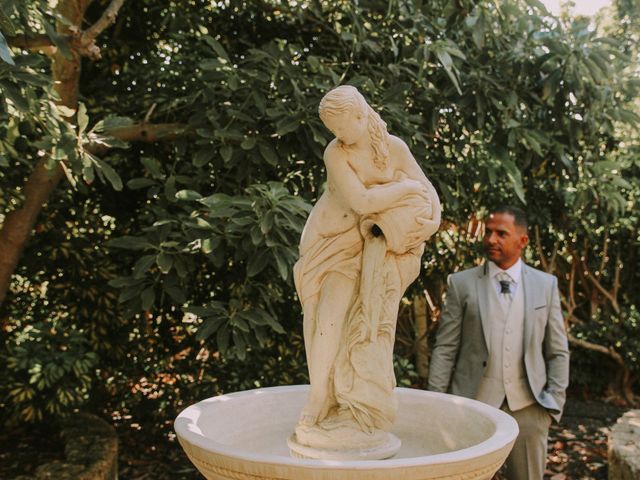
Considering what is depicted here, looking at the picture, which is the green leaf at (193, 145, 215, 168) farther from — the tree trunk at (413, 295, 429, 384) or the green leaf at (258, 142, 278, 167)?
the tree trunk at (413, 295, 429, 384)

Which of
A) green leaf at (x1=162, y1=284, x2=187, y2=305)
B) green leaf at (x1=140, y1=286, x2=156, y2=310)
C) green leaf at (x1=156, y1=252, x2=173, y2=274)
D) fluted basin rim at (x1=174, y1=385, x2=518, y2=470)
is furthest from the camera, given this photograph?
green leaf at (x1=162, y1=284, x2=187, y2=305)

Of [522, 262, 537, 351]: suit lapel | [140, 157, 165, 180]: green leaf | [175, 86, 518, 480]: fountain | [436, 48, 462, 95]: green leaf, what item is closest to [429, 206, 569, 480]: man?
[522, 262, 537, 351]: suit lapel

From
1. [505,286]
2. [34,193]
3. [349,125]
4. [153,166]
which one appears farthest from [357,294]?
[34,193]

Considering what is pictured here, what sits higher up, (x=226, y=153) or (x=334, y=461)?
(x=226, y=153)

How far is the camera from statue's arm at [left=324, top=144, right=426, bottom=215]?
2.87 m

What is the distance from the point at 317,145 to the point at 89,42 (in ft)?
4.69

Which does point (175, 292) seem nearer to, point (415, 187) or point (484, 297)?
point (484, 297)

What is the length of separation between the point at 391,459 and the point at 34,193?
323 cm

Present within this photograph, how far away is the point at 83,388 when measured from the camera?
5.60m

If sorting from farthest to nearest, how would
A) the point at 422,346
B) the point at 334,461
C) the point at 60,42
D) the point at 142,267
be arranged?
1. the point at 422,346
2. the point at 142,267
3. the point at 60,42
4. the point at 334,461

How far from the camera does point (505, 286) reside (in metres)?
4.27

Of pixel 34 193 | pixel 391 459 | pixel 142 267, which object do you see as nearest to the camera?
pixel 391 459

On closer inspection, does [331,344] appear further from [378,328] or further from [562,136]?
[562,136]

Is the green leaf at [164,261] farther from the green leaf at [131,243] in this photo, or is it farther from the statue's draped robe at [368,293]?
the statue's draped robe at [368,293]
